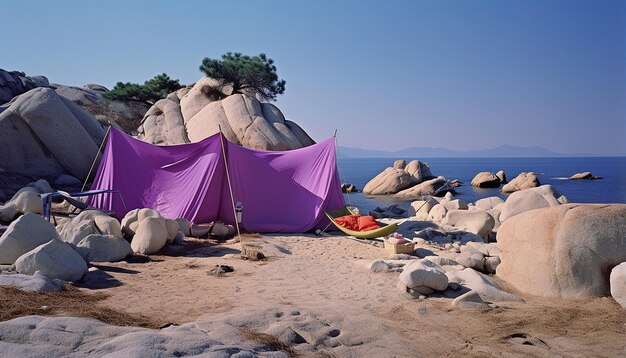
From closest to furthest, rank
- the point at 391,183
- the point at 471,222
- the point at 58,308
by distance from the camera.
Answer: the point at 58,308 < the point at 471,222 < the point at 391,183

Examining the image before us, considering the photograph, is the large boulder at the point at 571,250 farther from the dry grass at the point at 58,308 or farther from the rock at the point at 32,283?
the rock at the point at 32,283

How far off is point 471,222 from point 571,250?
5920 mm

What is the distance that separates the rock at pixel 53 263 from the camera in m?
6.55

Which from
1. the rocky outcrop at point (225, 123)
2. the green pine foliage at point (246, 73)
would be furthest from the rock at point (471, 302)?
the green pine foliage at point (246, 73)

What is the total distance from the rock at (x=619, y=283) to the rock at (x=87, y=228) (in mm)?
8762

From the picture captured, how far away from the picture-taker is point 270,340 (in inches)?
178

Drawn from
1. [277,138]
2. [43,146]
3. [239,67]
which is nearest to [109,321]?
[43,146]

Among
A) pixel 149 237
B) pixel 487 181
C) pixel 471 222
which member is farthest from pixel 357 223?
pixel 487 181

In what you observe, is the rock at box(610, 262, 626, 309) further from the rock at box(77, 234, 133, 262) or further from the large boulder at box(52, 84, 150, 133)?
the large boulder at box(52, 84, 150, 133)

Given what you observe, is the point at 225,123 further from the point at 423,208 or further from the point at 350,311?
the point at 350,311

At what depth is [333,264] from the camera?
29.9 ft

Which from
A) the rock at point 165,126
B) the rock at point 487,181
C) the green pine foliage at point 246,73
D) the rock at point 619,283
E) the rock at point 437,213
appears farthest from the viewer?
the rock at point 487,181

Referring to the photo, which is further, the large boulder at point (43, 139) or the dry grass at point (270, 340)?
the large boulder at point (43, 139)

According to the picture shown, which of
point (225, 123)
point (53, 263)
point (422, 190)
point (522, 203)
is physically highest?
point (225, 123)
